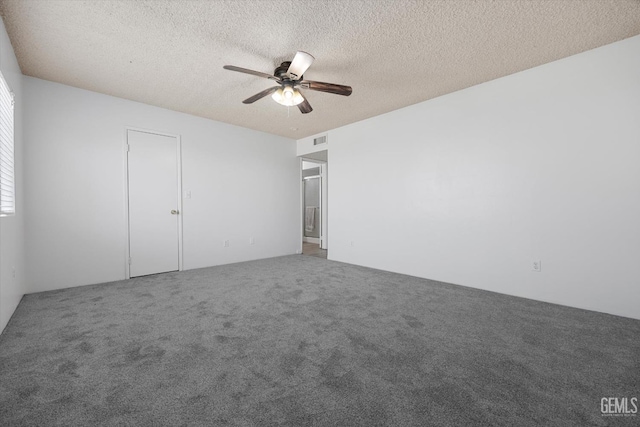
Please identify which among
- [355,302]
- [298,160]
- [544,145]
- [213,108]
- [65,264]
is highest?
[213,108]

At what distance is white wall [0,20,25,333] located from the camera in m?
2.18

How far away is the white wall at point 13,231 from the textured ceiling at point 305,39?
20cm

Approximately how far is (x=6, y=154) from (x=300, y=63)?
9.18 ft

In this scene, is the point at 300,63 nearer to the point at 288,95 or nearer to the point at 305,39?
the point at 305,39

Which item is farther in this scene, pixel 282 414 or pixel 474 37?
pixel 474 37

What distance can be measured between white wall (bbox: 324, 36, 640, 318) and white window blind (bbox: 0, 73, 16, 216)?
434 centimetres

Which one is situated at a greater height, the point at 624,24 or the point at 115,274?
the point at 624,24

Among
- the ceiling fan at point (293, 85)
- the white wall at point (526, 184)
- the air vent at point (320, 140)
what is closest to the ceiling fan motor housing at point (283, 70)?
the ceiling fan at point (293, 85)

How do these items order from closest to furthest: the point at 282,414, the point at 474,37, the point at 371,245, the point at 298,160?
the point at 282,414, the point at 474,37, the point at 371,245, the point at 298,160

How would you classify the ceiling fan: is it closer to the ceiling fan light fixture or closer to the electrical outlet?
the ceiling fan light fixture

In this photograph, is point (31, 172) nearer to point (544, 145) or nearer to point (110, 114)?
point (110, 114)

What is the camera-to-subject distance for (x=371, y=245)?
4.55 m

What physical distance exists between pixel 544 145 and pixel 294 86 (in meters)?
2.82

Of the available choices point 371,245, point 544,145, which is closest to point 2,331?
point 371,245
